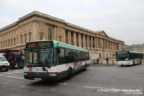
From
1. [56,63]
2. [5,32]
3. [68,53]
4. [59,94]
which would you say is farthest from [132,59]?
Answer: [5,32]

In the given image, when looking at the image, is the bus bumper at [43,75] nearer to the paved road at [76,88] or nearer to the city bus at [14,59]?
the paved road at [76,88]

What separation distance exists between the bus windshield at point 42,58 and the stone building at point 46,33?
23.0m

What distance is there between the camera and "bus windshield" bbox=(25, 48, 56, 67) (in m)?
8.35

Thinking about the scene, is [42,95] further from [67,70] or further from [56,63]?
[67,70]

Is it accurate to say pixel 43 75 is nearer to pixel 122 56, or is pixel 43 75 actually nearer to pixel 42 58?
pixel 42 58

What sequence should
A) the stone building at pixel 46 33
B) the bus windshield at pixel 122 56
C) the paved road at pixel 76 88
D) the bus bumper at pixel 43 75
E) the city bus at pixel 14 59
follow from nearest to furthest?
the paved road at pixel 76 88 < the bus bumper at pixel 43 75 < the city bus at pixel 14 59 < the bus windshield at pixel 122 56 < the stone building at pixel 46 33

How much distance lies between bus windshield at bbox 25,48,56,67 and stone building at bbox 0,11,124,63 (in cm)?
2304

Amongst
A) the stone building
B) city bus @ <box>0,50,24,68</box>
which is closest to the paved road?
city bus @ <box>0,50,24,68</box>

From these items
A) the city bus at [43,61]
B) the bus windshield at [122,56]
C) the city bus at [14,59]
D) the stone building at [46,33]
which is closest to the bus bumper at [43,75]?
the city bus at [43,61]

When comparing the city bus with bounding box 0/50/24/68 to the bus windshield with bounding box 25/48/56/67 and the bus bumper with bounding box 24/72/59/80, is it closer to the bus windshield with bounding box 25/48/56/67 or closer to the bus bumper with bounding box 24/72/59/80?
the bus windshield with bounding box 25/48/56/67

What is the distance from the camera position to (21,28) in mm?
49844

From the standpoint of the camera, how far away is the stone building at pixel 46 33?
43188mm

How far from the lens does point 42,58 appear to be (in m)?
8.45

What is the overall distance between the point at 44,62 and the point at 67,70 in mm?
2732
